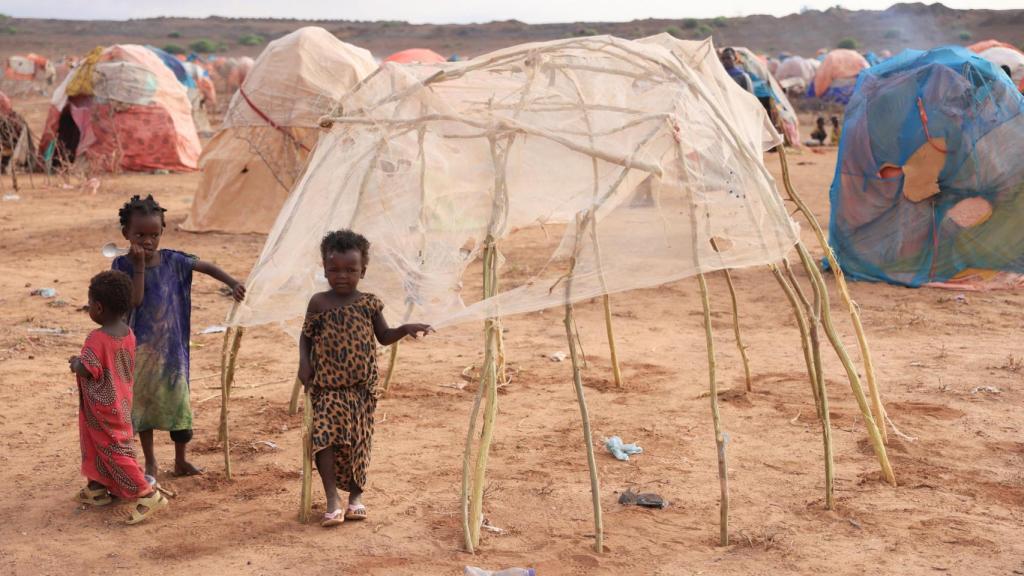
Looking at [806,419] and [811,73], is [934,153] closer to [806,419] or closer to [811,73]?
[806,419]

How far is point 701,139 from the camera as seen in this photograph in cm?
384

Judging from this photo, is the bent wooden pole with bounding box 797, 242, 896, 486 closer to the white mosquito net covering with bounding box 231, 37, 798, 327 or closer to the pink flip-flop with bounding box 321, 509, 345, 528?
the white mosquito net covering with bounding box 231, 37, 798, 327

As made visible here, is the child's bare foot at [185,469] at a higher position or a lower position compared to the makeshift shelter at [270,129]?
lower

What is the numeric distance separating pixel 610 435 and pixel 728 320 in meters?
2.71

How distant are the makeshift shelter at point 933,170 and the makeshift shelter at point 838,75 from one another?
69.9 ft

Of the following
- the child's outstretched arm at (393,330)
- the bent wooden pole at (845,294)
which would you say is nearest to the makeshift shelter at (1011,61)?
the bent wooden pole at (845,294)

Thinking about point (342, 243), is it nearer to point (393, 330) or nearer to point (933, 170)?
point (393, 330)

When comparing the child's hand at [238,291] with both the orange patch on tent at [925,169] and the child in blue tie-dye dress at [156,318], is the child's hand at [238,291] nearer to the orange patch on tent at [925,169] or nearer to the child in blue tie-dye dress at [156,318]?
the child in blue tie-dye dress at [156,318]

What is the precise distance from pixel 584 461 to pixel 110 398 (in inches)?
77.9

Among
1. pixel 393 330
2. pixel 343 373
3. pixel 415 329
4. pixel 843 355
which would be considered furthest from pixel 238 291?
pixel 843 355

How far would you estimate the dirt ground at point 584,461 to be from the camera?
354cm

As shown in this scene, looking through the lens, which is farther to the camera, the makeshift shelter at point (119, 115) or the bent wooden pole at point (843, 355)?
Answer: the makeshift shelter at point (119, 115)

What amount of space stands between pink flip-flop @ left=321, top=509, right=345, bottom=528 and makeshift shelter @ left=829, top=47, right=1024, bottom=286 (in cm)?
611

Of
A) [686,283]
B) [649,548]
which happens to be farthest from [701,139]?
[686,283]
